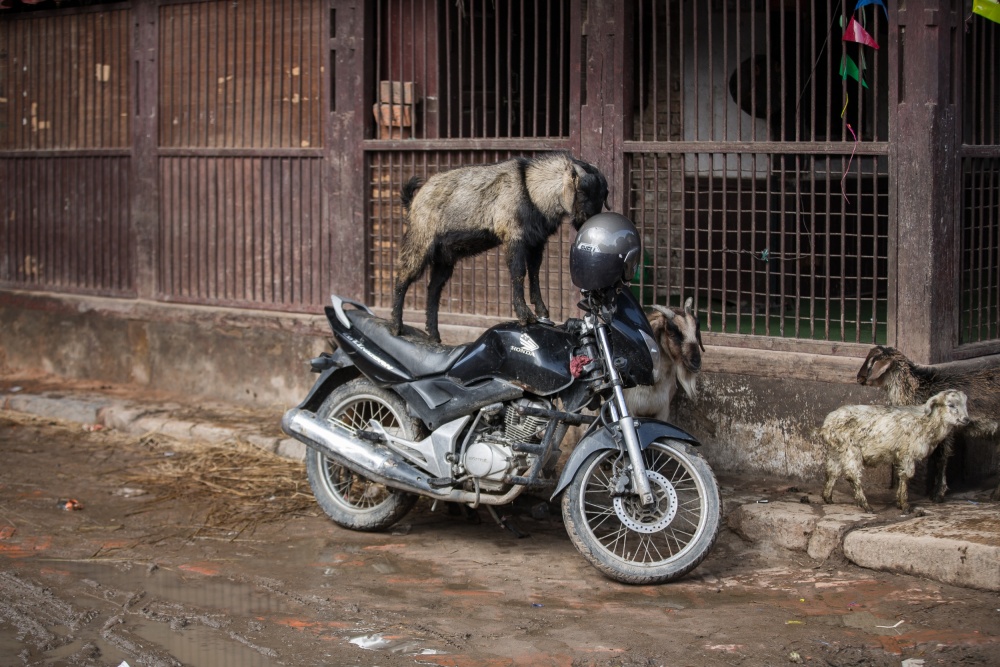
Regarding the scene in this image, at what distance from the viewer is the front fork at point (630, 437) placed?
5.47 meters

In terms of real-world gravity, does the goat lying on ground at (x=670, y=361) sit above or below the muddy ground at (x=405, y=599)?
above

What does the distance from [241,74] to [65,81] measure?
6.78 ft

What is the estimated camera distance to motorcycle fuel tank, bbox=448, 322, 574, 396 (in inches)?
232

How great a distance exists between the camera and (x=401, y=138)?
28.2 feet

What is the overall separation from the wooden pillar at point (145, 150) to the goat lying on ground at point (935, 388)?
6055mm

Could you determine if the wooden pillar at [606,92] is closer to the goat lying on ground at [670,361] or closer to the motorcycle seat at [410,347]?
the goat lying on ground at [670,361]

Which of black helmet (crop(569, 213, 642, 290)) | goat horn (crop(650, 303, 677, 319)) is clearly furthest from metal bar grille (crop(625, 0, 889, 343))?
black helmet (crop(569, 213, 642, 290))

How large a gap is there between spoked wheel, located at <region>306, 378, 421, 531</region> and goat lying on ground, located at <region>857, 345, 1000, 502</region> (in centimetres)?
243

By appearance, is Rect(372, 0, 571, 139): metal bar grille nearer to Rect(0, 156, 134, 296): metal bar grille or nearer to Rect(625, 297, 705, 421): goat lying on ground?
Rect(625, 297, 705, 421): goat lying on ground

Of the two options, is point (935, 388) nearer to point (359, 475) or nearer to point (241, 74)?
point (359, 475)

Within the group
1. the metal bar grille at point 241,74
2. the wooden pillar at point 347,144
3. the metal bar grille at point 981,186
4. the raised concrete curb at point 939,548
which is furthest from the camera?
the metal bar grille at point 241,74

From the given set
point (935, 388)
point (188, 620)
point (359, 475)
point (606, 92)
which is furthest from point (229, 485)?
point (935, 388)

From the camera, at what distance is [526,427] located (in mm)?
6012

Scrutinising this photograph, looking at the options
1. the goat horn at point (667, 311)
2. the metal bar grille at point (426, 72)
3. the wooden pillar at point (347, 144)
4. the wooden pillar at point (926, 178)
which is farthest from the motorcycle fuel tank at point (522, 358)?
the wooden pillar at point (347, 144)
